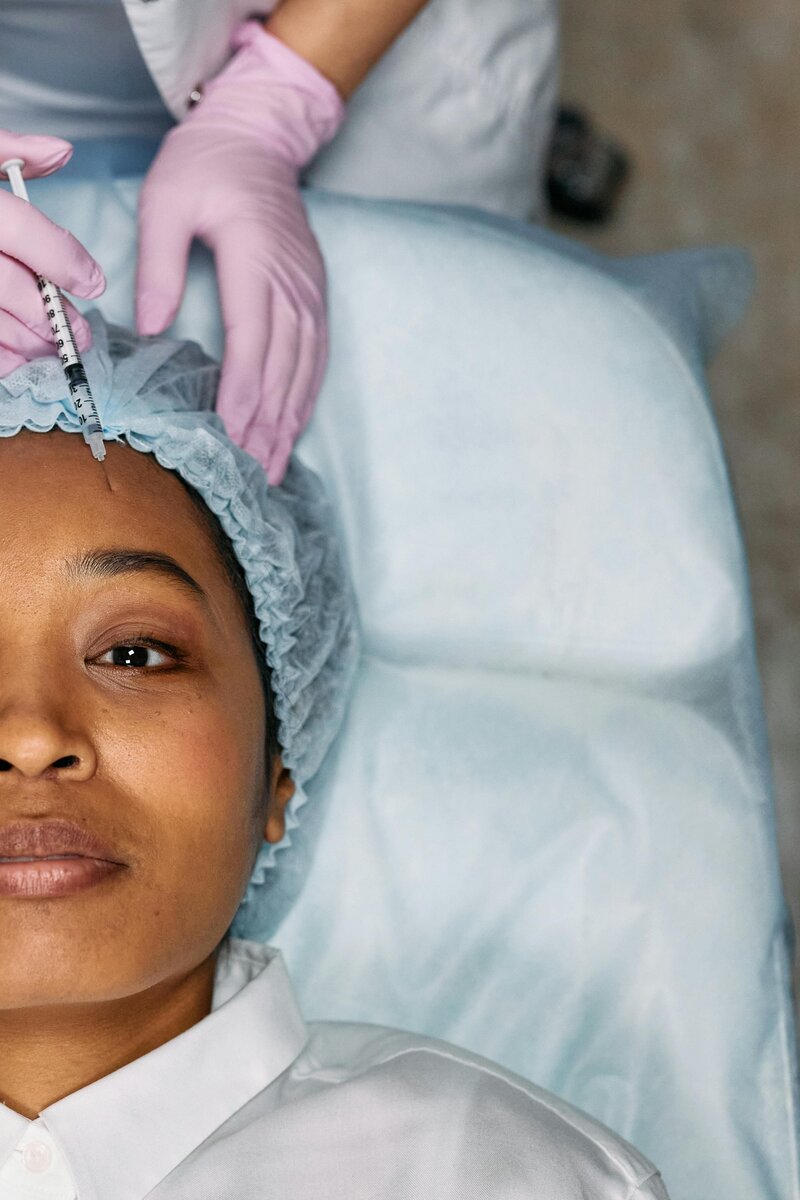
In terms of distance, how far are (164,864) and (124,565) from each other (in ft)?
0.80

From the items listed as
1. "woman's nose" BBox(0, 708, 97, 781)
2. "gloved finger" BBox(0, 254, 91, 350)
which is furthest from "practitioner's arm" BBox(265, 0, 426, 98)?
"woman's nose" BBox(0, 708, 97, 781)

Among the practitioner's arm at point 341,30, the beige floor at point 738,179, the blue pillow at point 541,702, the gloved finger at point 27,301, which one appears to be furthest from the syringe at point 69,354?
the beige floor at point 738,179

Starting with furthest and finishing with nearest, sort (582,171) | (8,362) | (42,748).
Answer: (582,171) < (8,362) < (42,748)

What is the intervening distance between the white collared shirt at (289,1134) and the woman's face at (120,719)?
111 millimetres

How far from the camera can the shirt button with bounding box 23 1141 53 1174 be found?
106 centimetres

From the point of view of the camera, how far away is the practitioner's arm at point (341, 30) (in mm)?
1486

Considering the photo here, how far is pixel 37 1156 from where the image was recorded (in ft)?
3.48

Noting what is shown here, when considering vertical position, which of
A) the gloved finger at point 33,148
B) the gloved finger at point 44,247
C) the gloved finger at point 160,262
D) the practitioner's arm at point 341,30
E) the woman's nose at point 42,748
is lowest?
the woman's nose at point 42,748

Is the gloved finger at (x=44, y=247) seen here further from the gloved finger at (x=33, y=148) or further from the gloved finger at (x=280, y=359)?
the gloved finger at (x=280, y=359)

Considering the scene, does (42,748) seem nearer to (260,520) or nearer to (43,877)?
(43,877)

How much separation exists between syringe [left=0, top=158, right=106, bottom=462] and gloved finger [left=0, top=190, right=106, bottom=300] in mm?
17

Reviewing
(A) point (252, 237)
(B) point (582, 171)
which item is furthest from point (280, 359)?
(B) point (582, 171)

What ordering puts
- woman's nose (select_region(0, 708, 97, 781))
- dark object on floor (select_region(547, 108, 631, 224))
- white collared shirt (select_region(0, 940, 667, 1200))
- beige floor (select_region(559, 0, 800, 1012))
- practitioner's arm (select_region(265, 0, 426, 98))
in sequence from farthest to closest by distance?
dark object on floor (select_region(547, 108, 631, 224)), beige floor (select_region(559, 0, 800, 1012)), practitioner's arm (select_region(265, 0, 426, 98)), white collared shirt (select_region(0, 940, 667, 1200)), woman's nose (select_region(0, 708, 97, 781))

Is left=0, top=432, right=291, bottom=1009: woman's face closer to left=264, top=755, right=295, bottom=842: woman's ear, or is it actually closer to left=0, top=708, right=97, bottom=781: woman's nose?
left=0, top=708, right=97, bottom=781: woman's nose
